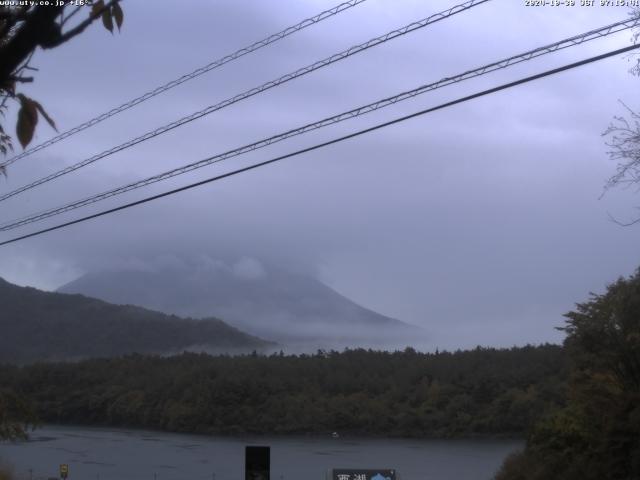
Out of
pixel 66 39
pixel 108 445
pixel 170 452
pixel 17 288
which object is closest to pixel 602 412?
pixel 66 39

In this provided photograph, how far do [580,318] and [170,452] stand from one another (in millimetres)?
25037

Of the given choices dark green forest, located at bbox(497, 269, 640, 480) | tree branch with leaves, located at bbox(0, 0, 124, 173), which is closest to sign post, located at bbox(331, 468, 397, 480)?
dark green forest, located at bbox(497, 269, 640, 480)

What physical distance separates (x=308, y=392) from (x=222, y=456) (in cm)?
1330

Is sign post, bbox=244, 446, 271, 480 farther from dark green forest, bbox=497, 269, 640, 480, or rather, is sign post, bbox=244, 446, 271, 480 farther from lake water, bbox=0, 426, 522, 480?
lake water, bbox=0, 426, 522, 480

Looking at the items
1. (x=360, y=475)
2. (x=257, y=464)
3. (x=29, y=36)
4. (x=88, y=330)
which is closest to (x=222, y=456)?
(x=360, y=475)

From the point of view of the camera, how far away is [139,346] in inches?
2820

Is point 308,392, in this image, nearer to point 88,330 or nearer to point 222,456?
point 222,456

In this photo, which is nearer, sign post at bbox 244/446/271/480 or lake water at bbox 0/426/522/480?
sign post at bbox 244/446/271/480

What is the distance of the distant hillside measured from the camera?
190 ft

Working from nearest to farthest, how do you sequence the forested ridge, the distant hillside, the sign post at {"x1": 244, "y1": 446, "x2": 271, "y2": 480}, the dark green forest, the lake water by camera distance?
the sign post at {"x1": 244, "y1": 446, "x2": 271, "y2": 480} → the dark green forest → the lake water → the forested ridge → the distant hillside

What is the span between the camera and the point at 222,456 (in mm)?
40594

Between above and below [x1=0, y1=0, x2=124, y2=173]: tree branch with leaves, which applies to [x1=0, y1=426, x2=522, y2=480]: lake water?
below

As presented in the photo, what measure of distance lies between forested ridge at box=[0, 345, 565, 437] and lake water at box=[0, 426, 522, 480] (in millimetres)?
2124

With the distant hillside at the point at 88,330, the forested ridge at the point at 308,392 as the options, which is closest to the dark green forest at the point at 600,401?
the forested ridge at the point at 308,392
